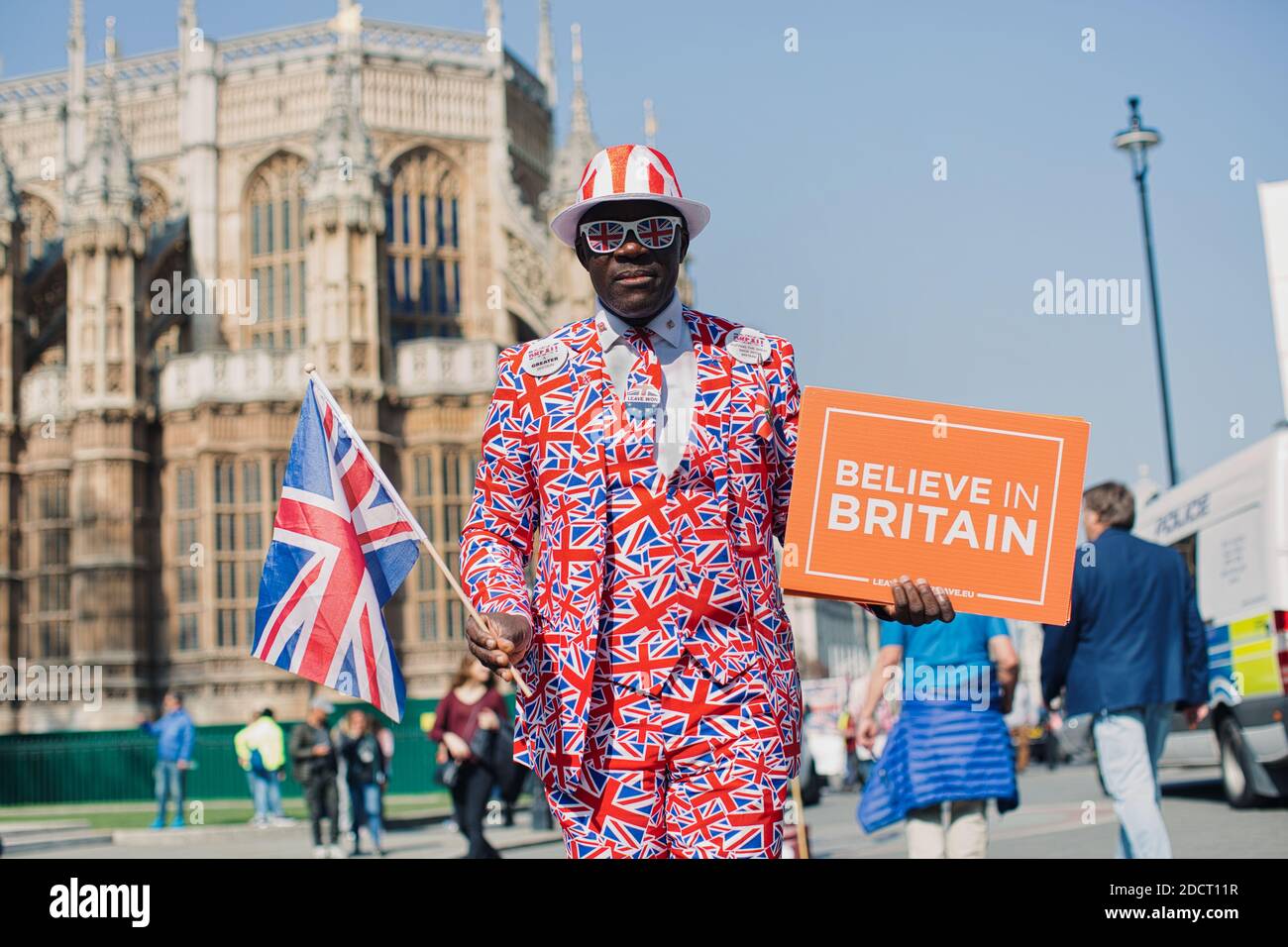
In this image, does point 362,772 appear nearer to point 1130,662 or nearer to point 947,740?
point 947,740

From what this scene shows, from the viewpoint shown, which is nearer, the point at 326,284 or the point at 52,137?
the point at 326,284

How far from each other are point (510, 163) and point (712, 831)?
33842mm

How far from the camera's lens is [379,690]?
4.14 metres

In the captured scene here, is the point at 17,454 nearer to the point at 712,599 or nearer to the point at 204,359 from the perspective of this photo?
the point at 204,359

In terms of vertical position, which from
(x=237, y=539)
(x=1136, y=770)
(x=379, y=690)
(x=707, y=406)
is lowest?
(x=1136, y=770)

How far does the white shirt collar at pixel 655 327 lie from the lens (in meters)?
3.36

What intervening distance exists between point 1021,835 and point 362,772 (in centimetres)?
705

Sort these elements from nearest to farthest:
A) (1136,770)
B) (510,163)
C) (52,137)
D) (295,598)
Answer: (295,598)
(1136,770)
(510,163)
(52,137)

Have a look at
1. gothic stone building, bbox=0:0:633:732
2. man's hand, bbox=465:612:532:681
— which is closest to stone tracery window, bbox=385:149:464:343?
gothic stone building, bbox=0:0:633:732

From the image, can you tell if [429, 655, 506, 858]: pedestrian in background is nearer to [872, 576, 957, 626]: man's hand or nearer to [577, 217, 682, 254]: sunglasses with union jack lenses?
[577, 217, 682, 254]: sunglasses with union jack lenses

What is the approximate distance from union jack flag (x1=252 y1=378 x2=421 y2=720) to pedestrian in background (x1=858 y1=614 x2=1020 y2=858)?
272 cm

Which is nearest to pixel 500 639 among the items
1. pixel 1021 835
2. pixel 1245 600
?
pixel 1021 835
